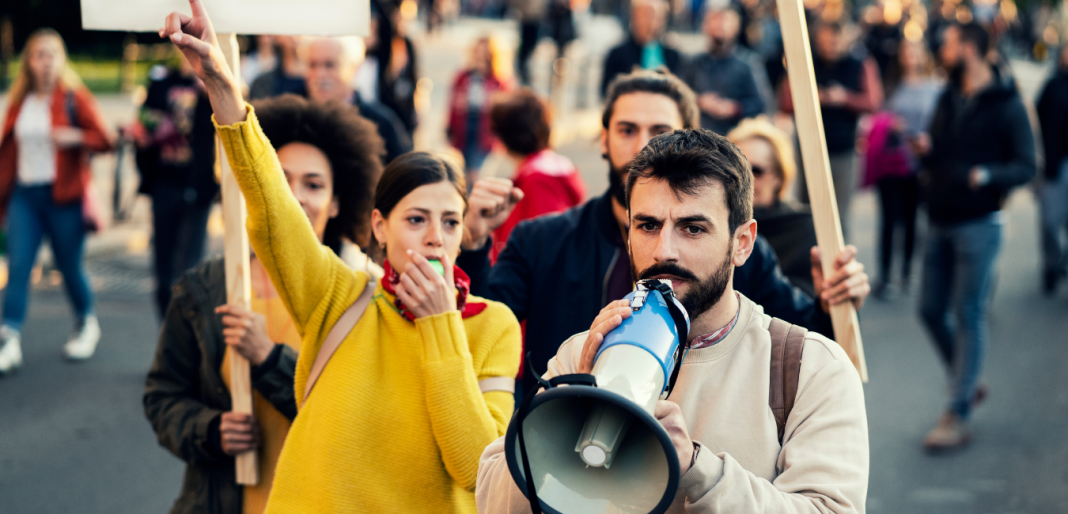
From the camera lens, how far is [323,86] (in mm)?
5520

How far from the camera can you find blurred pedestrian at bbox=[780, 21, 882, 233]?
8906 mm

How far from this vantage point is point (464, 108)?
10242mm

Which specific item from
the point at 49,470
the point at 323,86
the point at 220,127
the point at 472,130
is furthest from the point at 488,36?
the point at 220,127

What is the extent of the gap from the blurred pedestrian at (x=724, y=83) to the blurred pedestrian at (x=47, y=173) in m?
4.61

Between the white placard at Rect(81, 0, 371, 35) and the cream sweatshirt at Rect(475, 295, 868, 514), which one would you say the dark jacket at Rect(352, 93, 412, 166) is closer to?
the white placard at Rect(81, 0, 371, 35)

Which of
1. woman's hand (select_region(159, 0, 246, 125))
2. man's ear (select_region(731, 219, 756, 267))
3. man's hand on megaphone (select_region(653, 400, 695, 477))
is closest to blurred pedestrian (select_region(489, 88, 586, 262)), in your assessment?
woman's hand (select_region(159, 0, 246, 125))

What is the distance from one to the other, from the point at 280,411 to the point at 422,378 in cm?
68

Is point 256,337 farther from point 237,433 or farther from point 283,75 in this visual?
point 283,75

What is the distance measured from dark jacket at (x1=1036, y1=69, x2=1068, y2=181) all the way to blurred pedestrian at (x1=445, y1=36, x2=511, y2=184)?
497cm

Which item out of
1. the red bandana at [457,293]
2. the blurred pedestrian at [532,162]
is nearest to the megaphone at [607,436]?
Answer: the red bandana at [457,293]

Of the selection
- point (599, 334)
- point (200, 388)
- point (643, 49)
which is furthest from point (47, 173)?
point (599, 334)

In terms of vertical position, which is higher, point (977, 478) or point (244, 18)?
point (244, 18)

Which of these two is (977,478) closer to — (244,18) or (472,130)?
(244,18)

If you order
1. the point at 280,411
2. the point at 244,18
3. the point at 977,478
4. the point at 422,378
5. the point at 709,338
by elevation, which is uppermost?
the point at 244,18
